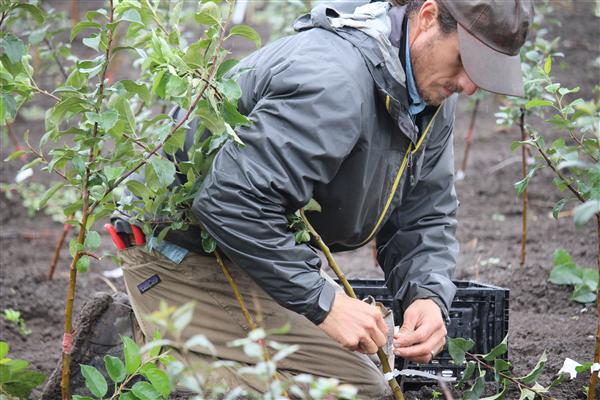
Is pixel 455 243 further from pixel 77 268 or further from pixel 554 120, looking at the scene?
pixel 77 268

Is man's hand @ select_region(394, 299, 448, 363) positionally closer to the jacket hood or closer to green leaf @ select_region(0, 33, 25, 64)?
the jacket hood

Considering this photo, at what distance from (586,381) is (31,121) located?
562cm

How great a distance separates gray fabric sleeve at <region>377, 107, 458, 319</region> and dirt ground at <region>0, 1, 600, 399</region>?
45 centimetres

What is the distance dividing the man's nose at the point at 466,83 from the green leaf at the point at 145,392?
1185 mm

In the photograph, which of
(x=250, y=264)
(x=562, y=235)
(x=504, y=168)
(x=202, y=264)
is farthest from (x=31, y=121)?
(x=250, y=264)

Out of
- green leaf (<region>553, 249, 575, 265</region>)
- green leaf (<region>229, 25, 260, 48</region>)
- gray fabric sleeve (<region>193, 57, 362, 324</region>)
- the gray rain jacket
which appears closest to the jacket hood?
the gray rain jacket

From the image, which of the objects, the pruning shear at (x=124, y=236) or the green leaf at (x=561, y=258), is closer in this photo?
the pruning shear at (x=124, y=236)

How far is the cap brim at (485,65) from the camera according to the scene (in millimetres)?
2408

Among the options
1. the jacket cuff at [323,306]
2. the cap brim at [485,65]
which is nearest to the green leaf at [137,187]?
the jacket cuff at [323,306]

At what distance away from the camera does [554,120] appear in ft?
8.40

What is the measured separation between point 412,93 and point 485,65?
26 cm

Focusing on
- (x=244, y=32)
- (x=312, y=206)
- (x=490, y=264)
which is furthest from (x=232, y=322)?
(x=490, y=264)

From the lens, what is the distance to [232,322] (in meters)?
2.93

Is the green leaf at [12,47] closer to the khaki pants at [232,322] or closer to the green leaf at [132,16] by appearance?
the green leaf at [132,16]
